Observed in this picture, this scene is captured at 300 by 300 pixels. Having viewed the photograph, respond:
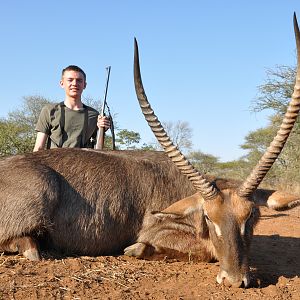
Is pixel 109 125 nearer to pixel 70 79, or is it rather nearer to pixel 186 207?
pixel 70 79

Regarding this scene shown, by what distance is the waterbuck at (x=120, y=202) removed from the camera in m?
4.89

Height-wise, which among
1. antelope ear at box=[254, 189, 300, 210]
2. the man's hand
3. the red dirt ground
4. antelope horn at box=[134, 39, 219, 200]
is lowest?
the red dirt ground

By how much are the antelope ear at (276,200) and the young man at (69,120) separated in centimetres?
364

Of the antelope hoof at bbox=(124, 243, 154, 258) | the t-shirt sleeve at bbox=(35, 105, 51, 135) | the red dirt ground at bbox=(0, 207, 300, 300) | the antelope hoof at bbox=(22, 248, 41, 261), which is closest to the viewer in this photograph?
the red dirt ground at bbox=(0, 207, 300, 300)

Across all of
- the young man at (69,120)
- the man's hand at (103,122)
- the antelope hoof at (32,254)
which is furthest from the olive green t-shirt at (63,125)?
the antelope hoof at (32,254)

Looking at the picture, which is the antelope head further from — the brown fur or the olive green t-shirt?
the olive green t-shirt

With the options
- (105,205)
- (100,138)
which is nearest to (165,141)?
(105,205)

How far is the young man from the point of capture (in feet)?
26.5

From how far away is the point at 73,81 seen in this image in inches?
324

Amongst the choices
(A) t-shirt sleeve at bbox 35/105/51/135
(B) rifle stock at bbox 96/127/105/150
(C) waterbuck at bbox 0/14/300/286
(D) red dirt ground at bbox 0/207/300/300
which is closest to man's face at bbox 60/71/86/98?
(A) t-shirt sleeve at bbox 35/105/51/135

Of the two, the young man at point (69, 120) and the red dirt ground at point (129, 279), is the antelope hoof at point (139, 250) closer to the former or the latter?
the red dirt ground at point (129, 279)

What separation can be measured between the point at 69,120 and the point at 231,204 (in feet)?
13.6

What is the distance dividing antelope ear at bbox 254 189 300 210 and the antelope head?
0.55 feet

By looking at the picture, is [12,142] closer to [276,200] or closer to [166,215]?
[166,215]
